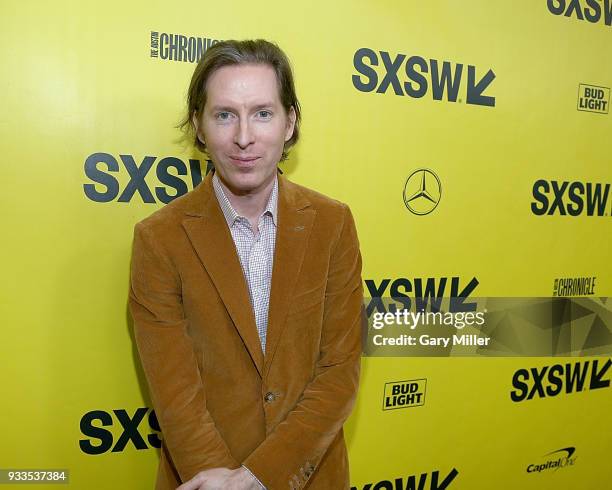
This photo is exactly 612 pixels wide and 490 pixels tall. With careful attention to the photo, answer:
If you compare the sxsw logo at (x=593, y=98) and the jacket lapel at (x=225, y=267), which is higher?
the sxsw logo at (x=593, y=98)

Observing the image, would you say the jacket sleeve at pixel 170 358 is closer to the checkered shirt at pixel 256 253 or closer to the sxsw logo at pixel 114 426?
the checkered shirt at pixel 256 253

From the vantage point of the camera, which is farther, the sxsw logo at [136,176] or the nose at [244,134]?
the sxsw logo at [136,176]

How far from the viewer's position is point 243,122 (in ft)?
3.40

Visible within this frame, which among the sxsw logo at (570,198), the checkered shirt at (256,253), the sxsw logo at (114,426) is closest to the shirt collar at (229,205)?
the checkered shirt at (256,253)

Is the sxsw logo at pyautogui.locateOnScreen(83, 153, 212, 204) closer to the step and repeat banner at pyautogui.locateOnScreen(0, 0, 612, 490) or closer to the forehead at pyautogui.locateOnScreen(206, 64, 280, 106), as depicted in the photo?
the step and repeat banner at pyautogui.locateOnScreen(0, 0, 612, 490)

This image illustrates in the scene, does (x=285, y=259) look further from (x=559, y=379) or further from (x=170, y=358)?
(x=559, y=379)

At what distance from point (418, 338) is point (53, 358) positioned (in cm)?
103

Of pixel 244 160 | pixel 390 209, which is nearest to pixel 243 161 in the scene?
pixel 244 160

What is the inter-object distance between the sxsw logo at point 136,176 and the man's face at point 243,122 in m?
0.40

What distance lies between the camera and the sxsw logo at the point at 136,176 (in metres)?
1.41

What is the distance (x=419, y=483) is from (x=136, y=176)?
1.29 meters

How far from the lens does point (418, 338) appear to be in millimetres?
1759

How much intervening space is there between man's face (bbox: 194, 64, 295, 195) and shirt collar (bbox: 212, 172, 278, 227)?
0.06 metres

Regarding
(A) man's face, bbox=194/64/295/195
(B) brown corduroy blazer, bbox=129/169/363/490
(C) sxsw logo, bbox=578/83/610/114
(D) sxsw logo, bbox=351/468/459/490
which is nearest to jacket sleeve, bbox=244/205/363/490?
(B) brown corduroy blazer, bbox=129/169/363/490
